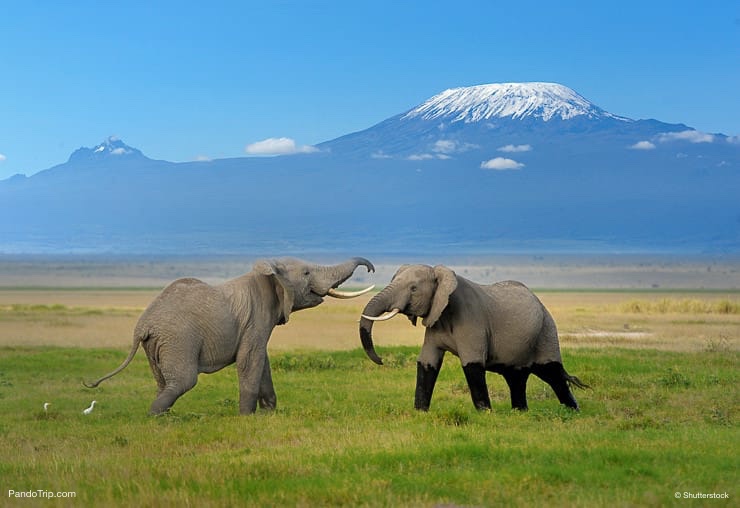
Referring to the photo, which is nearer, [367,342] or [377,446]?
[377,446]

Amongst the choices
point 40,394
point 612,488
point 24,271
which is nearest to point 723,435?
point 612,488

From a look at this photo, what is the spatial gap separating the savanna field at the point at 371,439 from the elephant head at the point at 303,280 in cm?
156

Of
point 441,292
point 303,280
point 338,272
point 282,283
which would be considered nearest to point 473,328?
point 441,292

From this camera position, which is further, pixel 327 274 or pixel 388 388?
pixel 388 388

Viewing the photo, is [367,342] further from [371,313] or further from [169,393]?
[169,393]

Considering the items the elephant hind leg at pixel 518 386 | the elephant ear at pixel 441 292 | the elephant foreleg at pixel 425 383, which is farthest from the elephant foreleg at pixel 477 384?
the elephant hind leg at pixel 518 386

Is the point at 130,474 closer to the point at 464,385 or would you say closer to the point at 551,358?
the point at 551,358

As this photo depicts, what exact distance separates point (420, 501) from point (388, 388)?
10.6m

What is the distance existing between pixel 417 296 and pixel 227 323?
2612mm

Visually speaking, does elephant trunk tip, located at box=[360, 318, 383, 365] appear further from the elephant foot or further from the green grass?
the elephant foot

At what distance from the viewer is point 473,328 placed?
627 inches

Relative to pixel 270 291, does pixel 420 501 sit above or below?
below

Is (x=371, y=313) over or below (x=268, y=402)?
over

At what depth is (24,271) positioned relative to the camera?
163 metres
